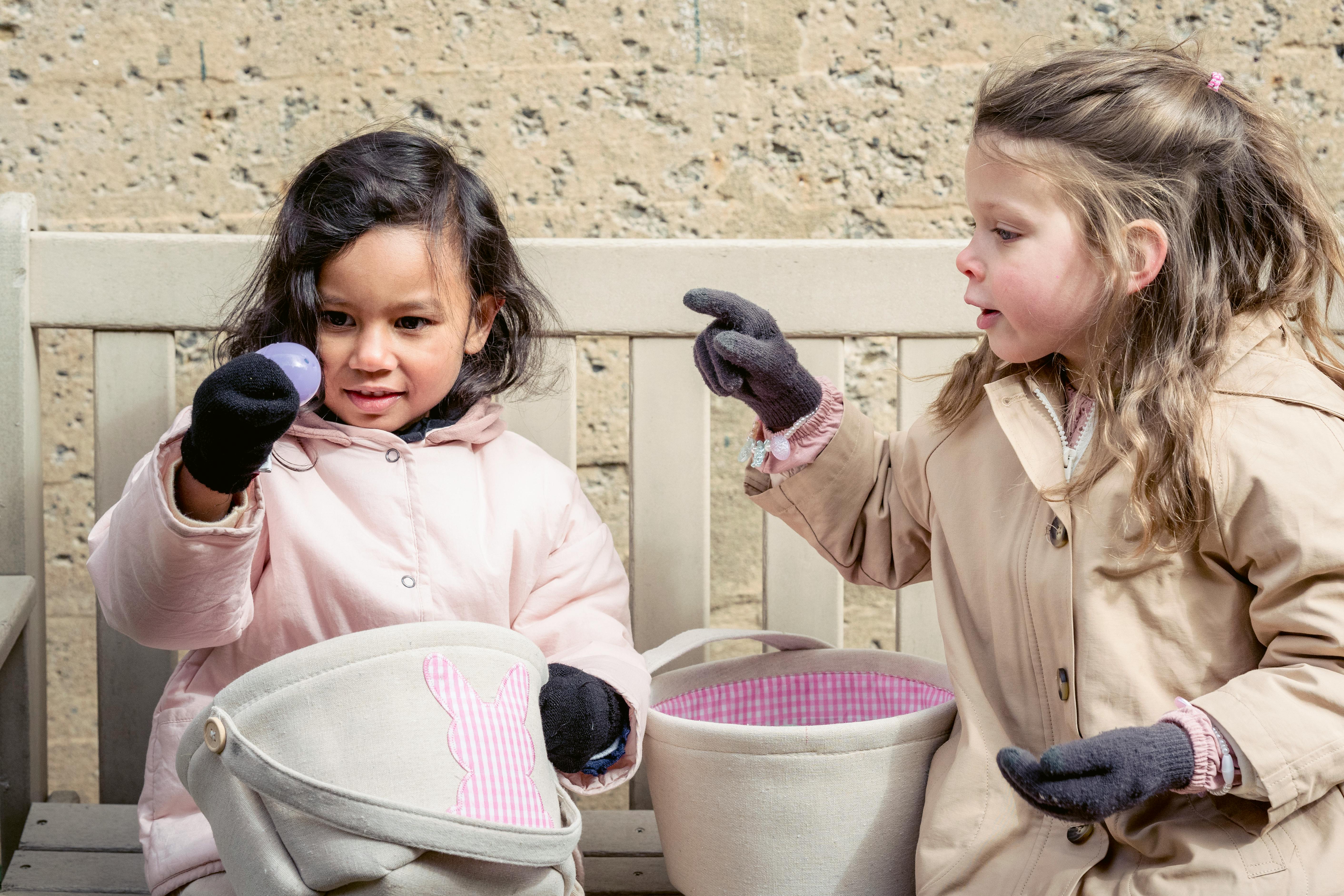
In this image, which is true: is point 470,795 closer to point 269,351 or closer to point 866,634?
point 269,351

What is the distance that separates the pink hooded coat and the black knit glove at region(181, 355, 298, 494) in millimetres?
79

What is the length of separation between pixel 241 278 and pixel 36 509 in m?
0.40

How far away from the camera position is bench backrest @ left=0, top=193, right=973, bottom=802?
4.92 ft

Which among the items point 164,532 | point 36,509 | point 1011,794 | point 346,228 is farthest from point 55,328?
point 1011,794

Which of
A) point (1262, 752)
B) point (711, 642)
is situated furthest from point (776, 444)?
point (1262, 752)

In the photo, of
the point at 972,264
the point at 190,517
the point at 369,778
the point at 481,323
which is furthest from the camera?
the point at 481,323

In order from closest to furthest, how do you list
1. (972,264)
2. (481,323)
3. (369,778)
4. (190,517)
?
1. (369,778)
2. (190,517)
3. (972,264)
4. (481,323)

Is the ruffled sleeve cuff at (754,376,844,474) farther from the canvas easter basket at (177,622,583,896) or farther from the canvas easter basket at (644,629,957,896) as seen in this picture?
the canvas easter basket at (177,622,583,896)

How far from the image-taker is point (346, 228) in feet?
4.16

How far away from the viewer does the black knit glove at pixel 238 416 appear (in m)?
0.97

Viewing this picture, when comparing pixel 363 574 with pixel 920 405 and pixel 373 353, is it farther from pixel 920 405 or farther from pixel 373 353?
pixel 920 405

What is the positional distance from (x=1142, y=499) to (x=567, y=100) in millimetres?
A: 1169

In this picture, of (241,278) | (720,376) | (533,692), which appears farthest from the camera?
(241,278)

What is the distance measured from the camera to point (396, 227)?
4.22 feet
